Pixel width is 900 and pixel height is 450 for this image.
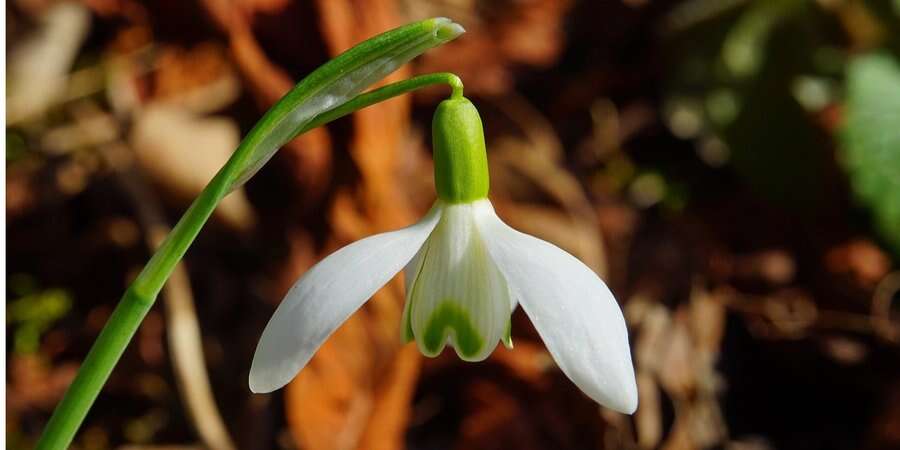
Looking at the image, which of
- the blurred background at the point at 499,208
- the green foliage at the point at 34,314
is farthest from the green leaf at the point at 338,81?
the green foliage at the point at 34,314

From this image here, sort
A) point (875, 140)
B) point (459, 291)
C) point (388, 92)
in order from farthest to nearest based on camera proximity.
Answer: point (875, 140)
point (459, 291)
point (388, 92)

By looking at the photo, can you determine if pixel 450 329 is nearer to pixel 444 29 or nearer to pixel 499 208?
pixel 444 29

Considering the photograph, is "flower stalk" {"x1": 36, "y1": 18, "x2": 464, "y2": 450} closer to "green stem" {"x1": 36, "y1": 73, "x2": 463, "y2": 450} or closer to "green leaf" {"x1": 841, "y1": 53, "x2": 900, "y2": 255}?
"green stem" {"x1": 36, "y1": 73, "x2": 463, "y2": 450}

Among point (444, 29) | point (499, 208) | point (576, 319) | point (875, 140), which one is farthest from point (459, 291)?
point (875, 140)

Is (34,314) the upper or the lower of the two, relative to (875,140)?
upper

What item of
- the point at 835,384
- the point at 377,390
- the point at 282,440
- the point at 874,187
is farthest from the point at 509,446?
the point at 874,187

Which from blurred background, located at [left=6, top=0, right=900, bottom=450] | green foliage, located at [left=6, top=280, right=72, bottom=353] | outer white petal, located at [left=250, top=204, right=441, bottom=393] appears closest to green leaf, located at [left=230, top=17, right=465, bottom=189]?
outer white petal, located at [left=250, top=204, right=441, bottom=393]

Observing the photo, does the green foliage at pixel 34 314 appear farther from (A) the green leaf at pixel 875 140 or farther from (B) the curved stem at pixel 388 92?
(A) the green leaf at pixel 875 140

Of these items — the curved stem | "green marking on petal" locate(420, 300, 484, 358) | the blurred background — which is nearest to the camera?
the curved stem
